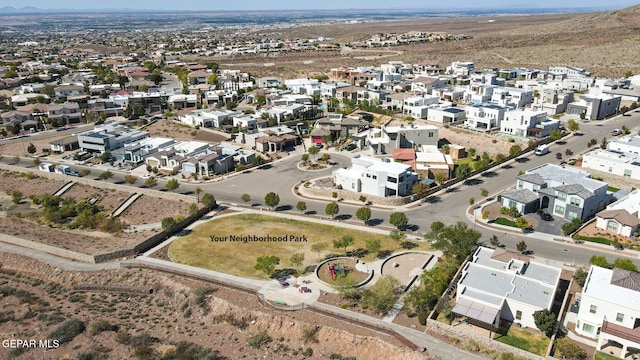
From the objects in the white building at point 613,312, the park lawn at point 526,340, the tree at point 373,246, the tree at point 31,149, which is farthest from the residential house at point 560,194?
the tree at point 31,149

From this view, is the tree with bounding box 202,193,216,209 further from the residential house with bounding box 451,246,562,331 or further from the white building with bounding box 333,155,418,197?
the residential house with bounding box 451,246,562,331

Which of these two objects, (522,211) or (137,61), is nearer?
(522,211)

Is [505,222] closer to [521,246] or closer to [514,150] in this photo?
[521,246]

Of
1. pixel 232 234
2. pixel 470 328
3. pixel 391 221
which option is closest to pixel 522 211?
pixel 391 221

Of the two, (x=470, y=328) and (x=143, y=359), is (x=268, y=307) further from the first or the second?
(x=470, y=328)

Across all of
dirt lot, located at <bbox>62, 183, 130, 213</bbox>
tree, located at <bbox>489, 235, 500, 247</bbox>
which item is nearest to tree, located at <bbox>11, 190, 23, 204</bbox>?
dirt lot, located at <bbox>62, 183, 130, 213</bbox>

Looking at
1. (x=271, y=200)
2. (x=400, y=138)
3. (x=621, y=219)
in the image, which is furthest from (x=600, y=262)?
(x=400, y=138)
